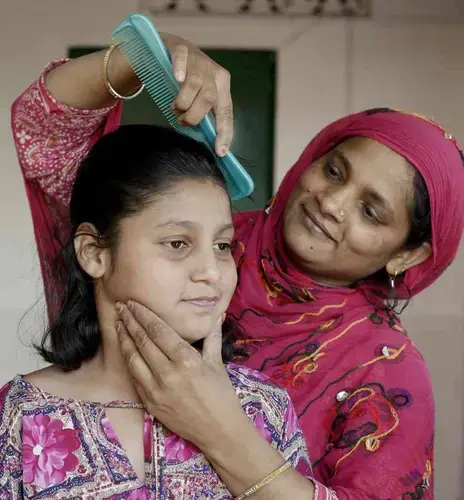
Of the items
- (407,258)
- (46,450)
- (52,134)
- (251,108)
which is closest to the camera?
(46,450)

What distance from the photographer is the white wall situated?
11.1ft

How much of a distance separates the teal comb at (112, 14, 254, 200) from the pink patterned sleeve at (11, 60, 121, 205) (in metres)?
0.25

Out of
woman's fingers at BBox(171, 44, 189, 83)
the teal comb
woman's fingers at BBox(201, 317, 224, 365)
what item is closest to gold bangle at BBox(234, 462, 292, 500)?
woman's fingers at BBox(201, 317, 224, 365)

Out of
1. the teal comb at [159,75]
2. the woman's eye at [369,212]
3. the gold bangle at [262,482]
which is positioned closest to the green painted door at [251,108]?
the woman's eye at [369,212]

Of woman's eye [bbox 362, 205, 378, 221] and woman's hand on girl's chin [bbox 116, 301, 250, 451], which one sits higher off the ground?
woman's eye [bbox 362, 205, 378, 221]

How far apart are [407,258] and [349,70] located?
1.89 m

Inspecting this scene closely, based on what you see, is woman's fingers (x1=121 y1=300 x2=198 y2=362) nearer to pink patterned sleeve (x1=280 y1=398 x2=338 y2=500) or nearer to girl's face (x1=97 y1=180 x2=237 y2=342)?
girl's face (x1=97 y1=180 x2=237 y2=342)

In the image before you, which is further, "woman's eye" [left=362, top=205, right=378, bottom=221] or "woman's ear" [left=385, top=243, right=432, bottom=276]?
"woman's ear" [left=385, top=243, right=432, bottom=276]

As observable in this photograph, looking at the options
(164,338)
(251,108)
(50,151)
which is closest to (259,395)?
(164,338)

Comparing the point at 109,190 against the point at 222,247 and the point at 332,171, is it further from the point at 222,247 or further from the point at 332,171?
the point at 332,171

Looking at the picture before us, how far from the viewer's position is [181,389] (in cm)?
110

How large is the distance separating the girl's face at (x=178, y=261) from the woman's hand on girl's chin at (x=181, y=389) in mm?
38

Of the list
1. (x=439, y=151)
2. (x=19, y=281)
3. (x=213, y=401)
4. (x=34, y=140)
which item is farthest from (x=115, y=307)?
(x=19, y=281)

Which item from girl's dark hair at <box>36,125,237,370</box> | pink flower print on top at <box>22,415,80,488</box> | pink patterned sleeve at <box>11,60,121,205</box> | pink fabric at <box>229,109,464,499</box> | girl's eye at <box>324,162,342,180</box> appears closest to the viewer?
pink flower print on top at <box>22,415,80,488</box>
